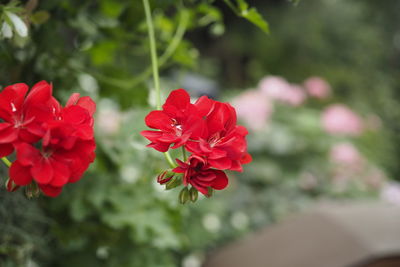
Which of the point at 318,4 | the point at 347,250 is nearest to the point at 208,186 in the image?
the point at 347,250

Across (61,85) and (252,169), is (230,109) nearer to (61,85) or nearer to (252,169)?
(61,85)

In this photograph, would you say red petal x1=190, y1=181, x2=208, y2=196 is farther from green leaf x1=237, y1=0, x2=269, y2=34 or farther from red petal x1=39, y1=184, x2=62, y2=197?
green leaf x1=237, y1=0, x2=269, y2=34

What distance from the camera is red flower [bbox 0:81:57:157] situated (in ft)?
1.44

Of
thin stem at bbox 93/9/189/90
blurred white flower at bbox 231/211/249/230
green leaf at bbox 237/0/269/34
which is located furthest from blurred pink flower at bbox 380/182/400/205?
green leaf at bbox 237/0/269/34

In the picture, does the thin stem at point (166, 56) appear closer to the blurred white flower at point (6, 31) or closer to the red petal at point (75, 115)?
the blurred white flower at point (6, 31)

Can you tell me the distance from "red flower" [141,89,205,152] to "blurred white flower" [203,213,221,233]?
4.52 ft

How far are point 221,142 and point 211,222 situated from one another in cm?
146

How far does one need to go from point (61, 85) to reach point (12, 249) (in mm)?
384

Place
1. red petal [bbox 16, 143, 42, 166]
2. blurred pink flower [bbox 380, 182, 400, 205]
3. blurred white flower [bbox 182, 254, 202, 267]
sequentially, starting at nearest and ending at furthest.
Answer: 1. red petal [bbox 16, 143, 42, 166]
2. blurred white flower [bbox 182, 254, 202, 267]
3. blurred pink flower [bbox 380, 182, 400, 205]

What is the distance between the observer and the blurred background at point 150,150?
94cm

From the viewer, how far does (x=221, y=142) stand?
483 millimetres

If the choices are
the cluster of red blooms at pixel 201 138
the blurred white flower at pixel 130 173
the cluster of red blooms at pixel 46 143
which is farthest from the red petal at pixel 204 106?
the blurred white flower at pixel 130 173

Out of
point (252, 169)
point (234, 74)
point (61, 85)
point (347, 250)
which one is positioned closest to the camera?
point (61, 85)

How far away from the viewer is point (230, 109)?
0.50 metres
